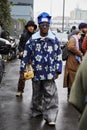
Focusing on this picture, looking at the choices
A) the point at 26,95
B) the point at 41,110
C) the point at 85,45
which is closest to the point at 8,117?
the point at 41,110

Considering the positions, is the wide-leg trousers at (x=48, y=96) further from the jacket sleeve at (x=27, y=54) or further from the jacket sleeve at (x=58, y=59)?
the jacket sleeve at (x=27, y=54)

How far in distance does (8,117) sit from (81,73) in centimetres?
500

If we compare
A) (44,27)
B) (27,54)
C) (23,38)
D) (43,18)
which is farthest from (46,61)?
(23,38)

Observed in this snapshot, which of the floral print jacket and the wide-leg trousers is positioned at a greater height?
the floral print jacket

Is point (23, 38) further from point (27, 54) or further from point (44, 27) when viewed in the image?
point (44, 27)

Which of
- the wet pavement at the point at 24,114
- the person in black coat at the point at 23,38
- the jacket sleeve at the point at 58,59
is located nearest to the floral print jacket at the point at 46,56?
the jacket sleeve at the point at 58,59

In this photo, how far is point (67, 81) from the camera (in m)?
9.56

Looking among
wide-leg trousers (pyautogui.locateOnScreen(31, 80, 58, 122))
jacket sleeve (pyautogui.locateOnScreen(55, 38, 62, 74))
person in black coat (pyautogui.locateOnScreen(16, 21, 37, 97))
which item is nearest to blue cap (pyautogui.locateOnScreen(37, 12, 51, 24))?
jacket sleeve (pyautogui.locateOnScreen(55, 38, 62, 74))

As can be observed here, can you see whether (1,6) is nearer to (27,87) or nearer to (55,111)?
(27,87)

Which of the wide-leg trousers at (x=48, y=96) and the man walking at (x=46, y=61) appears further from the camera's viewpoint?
the wide-leg trousers at (x=48, y=96)

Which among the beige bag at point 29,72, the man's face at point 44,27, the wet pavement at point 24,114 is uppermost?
the man's face at point 44,27

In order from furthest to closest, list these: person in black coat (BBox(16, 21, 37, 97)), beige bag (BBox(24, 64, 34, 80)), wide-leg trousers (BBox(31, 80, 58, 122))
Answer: person in black coat (BBox(16, 21, 37, 97))
beige bag (BBox(24, 64, 34, 80))
wide-leg trousers (BBox(31, 80, 58, 122))

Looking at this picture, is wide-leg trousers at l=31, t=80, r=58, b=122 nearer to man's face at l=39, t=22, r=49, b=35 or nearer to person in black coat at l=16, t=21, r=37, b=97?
man's face at l=39, t=22, r=49, b=35

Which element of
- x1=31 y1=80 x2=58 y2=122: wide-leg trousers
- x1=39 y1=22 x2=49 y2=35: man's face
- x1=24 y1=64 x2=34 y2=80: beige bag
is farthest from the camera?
x1=24 y1=64 x2=34 y2=80: beige bag
